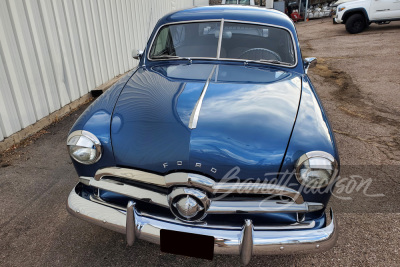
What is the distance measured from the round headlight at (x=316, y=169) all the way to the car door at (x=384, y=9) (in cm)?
1181

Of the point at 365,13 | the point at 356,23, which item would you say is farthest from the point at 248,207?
the point at 356,23

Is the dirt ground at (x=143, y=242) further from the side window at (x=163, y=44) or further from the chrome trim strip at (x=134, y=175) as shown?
the side window at (x=163, y=44)

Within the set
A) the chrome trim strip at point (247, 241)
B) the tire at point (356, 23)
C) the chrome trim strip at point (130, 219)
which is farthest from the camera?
the tire at point (356, 23)

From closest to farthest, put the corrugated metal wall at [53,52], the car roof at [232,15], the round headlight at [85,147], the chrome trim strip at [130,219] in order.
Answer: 1. the chrome trim strip at [130,219]
2. the round headlight at [85,147]
3. the car roof at [232,15]
4. the corrugated metal wall at [53,52]

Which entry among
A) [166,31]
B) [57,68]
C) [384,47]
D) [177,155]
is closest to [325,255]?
[177,155]

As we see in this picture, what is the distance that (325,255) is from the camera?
198 cm

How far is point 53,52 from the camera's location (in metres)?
4.02

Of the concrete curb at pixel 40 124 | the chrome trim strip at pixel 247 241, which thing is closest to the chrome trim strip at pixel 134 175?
the chrome trim strip at pixel 247 241

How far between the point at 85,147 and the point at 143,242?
0.83 metres

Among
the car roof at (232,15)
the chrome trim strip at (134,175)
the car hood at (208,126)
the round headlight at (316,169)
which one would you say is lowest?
the chrome trim strip at (134,175)

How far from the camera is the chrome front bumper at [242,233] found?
5.06 feet

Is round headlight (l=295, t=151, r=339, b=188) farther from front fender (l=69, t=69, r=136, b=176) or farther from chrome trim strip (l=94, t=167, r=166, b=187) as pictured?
front fender (l=69, t=69, r=136, b=176)

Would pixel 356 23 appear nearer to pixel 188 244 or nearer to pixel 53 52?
pixel 53 52

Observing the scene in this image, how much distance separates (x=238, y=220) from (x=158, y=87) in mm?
1145
